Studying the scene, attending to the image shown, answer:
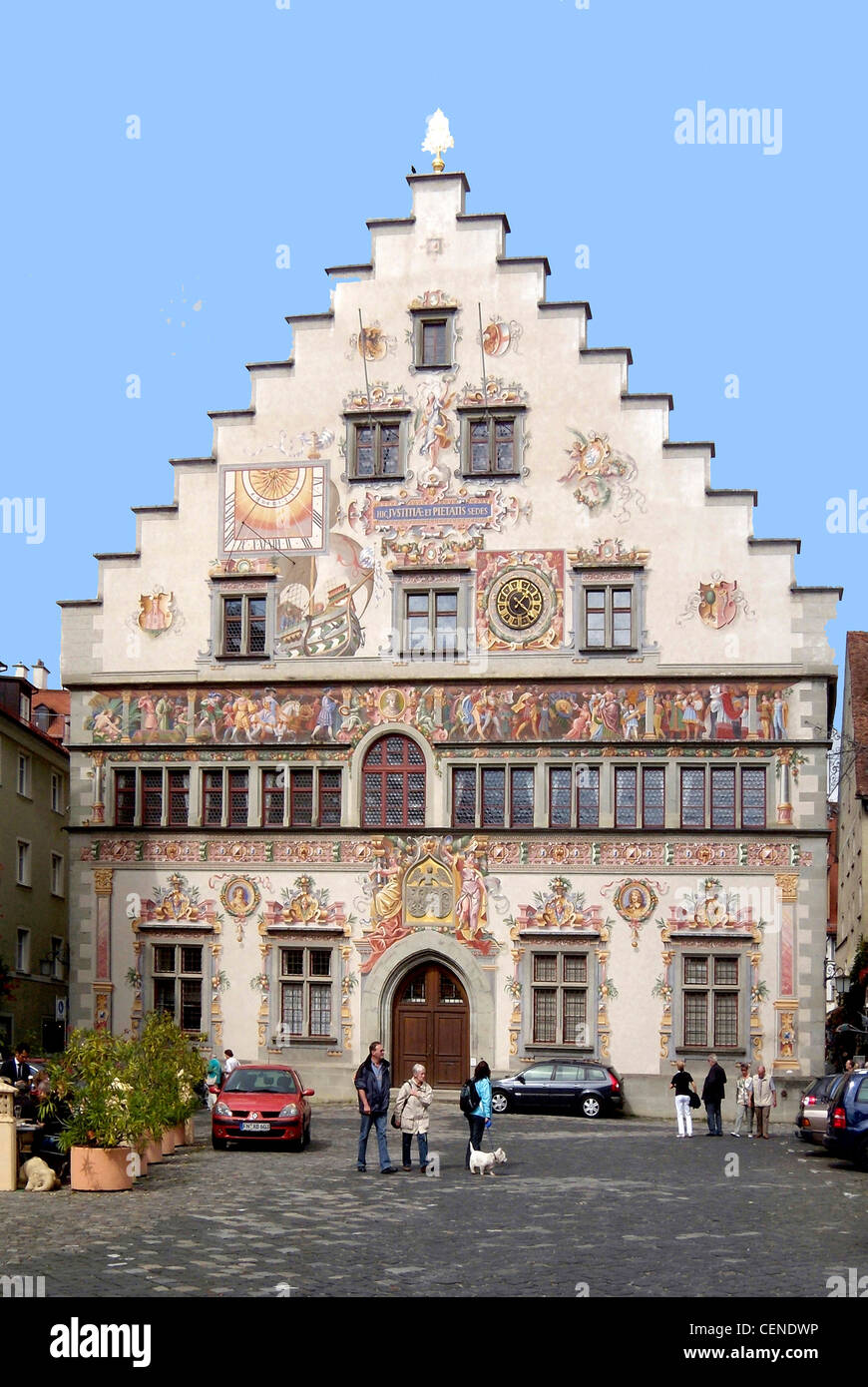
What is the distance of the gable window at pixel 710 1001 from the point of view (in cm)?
4006

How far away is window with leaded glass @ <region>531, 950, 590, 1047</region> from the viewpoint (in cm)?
4056

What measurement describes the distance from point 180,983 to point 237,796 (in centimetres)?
441

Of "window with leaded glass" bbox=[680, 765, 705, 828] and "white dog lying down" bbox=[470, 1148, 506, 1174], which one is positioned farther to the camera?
"window with leaded glass" bbox=[680, 765, 705, 828]

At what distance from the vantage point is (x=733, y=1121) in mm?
39844

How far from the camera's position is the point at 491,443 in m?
42.6

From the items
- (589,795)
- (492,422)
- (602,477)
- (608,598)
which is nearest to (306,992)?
(589,795)

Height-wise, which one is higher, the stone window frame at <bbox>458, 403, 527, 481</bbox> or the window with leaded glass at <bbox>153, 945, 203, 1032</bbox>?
the stone window frame at <bbox>458, 403, 527, 481</bbox>

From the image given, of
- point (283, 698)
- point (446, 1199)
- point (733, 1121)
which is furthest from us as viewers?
point (283, 698)

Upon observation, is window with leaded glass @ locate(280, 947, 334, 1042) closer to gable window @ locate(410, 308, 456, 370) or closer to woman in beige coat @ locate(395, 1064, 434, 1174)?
gable window @ locate(410, 308, 456, 370)

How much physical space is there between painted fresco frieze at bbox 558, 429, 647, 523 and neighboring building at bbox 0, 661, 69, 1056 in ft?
53.9

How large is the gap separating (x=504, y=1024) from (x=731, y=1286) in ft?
84.2

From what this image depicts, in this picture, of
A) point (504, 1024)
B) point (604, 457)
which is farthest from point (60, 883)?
point (604, 457)

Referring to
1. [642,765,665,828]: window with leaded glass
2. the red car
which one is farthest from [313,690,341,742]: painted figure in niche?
the red car

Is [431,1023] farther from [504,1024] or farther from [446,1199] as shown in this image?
[446,1199]
